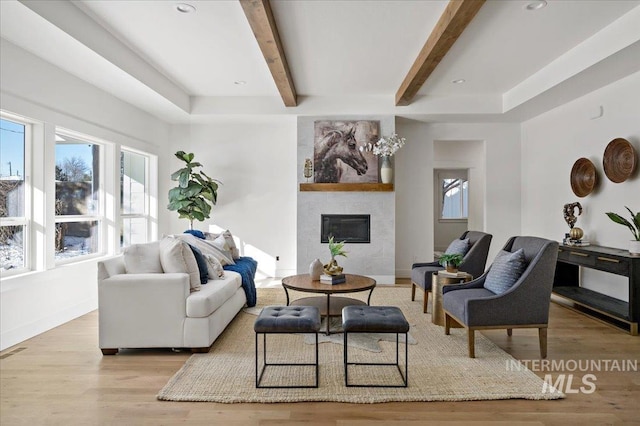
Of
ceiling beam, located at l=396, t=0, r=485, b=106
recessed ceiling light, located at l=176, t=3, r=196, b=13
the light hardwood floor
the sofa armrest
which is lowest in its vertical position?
the light hardwood floor

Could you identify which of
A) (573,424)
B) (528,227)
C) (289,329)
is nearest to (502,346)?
(573,424)

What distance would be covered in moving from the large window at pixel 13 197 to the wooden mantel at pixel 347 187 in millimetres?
3594

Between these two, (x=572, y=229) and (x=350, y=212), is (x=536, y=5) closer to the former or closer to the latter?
(x=572, y=229)

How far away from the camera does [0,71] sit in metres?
3.48

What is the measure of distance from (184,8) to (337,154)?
345 centimetres

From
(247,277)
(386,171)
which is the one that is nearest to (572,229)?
(386,171)

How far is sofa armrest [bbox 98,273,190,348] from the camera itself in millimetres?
3232

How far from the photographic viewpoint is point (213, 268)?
4113 mm

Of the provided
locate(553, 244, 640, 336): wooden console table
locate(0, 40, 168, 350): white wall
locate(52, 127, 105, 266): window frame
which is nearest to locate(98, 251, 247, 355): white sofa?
locate(0, 40, 168, 350): white wall

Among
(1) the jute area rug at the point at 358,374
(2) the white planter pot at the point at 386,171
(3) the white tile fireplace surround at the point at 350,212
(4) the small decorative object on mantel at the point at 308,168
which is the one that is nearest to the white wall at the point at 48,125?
(1) the jute area rug at the point at 358,374

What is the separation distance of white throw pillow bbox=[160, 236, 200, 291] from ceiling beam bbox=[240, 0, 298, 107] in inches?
80.6

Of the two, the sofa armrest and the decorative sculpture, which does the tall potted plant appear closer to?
the sofa armrest

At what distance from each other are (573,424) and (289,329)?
1.73 m

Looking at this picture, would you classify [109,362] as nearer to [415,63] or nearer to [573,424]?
[573,424]
